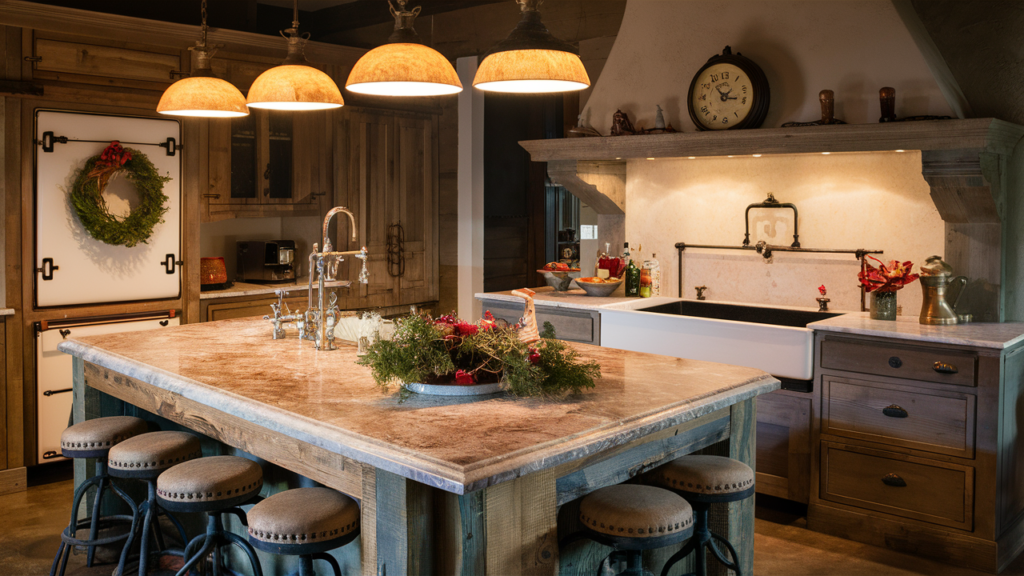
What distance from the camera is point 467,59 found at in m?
6.41

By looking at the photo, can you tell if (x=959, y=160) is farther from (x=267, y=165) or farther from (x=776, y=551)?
(x=267, y=165)

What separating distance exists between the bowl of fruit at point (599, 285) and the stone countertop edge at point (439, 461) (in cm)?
220

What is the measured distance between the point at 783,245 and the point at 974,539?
→ 5.69ft

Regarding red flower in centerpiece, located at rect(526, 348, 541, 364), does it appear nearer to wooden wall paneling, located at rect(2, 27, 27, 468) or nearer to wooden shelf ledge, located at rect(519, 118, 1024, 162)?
wooden shelf ledge, located at rect(519, 118, 1024, 162)

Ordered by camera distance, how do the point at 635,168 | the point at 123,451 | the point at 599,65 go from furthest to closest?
1. the point at 599,65
2. the point at 635,168
3. the point at 123,451

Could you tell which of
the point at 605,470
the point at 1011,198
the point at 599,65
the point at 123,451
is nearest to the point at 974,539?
the point at 1011,198

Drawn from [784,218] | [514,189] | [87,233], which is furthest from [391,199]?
[784,218]

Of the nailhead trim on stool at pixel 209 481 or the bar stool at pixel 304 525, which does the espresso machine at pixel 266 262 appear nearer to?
the nailhead trim on stool at pixel 209 481

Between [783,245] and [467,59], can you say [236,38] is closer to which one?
[467,59]

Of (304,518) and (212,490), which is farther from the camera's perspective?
(212,490)

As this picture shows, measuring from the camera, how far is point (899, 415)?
141 inches

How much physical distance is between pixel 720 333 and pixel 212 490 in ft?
8.26

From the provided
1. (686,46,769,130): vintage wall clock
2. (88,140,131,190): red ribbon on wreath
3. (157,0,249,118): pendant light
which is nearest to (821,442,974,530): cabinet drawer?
(686,46,769,130): vintage wall clock

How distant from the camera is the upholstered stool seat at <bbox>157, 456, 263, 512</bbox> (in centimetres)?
241
